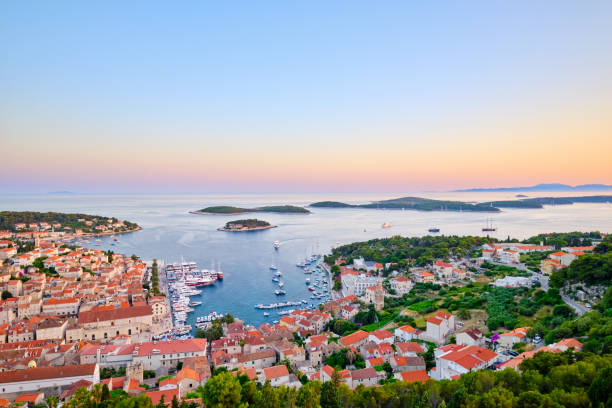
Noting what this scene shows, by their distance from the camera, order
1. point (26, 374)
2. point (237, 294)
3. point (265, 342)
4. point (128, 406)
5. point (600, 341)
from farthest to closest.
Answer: point (237, 294) < point (265, 342) < point (26, 374) < point (600, 341) < point (128, 406)

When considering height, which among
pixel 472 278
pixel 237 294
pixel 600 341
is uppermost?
pixel 600 341

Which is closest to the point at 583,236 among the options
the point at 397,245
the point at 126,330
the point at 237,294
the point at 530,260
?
the point at 530,260

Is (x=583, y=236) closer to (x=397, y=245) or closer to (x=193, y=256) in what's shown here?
(x=397, y=245)

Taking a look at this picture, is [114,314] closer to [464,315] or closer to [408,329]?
[408,329]

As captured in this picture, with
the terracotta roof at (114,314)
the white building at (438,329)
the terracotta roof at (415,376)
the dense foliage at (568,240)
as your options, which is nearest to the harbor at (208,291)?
the terracotta roof at (114,314)

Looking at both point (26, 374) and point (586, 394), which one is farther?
point (26, 374)

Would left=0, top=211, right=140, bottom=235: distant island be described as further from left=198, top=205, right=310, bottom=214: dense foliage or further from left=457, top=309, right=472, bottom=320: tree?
left=457, top=309, right=472, bottom=320: tree

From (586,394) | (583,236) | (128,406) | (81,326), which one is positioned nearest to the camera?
(586,394)

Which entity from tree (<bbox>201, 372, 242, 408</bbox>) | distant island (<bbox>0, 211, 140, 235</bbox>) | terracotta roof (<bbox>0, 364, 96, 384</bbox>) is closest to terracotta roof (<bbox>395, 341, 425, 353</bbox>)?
tree (<bbox>201, 372, 242, 408</bbox>)
